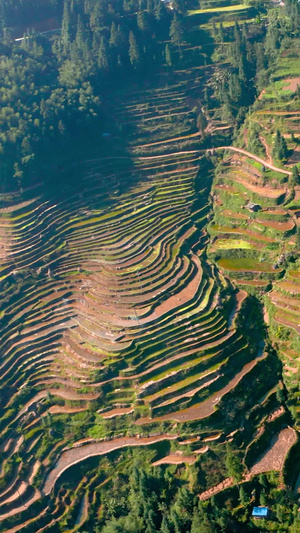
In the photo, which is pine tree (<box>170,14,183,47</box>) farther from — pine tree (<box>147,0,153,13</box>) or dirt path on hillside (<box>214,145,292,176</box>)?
dirt path on hillside (<box>214,145,292,176</box>)

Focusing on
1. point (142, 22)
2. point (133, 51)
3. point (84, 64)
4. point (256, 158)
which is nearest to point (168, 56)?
point (133, 51)

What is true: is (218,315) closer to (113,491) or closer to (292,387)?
(292,387)

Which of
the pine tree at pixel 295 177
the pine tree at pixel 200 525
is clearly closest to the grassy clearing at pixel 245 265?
the pine tree at pixel 295 177

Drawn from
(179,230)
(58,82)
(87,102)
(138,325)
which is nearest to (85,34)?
(58,82)

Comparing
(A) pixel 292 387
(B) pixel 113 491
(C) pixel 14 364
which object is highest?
(C) pixel 14 364

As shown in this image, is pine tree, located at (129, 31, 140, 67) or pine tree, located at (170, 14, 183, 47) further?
pine tree, located at (170, 14, 183, 47)

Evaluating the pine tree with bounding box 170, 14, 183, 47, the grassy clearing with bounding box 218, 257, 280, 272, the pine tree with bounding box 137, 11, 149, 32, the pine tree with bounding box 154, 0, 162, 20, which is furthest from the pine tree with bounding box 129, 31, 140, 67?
the grassy clearing with bounding box 218, 257, 280, 272
